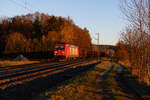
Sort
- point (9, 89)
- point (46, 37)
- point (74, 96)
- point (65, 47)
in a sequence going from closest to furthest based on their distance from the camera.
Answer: point (74, 96) → point (9, 89) → point (65, 47) → point (46, 37)

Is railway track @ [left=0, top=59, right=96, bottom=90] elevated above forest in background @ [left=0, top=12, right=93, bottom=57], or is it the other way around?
forest in background @ [left=0, top=12, right=93, bottom=57]

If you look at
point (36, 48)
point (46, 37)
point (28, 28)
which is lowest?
point (36, 48)

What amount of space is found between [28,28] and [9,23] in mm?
8911

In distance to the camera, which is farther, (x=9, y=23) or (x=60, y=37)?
(x=9, y=23)

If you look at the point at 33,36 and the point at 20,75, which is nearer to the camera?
the point at 20,75

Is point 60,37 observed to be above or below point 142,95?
above

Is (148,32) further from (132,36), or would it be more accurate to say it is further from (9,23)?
(9,23)

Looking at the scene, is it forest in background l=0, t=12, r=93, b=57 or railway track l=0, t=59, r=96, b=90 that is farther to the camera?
forest in background l=0, t=12, r=93, b=57

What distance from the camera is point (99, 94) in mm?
8859

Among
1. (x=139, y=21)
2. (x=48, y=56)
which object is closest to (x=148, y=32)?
(x=139, y=21)

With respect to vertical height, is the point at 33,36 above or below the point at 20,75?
above

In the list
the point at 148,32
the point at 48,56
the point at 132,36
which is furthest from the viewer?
the point at 48,56

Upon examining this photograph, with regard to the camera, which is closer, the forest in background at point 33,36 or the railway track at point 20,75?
the railway track at point 20,75

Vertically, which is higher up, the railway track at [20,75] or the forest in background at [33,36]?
the forest in background at [33,36]
